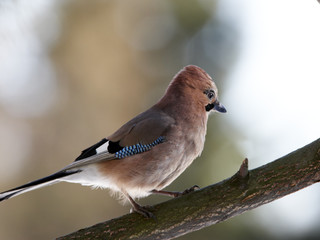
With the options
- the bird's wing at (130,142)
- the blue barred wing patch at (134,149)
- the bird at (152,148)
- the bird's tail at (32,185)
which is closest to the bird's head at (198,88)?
the bird at (152,148)

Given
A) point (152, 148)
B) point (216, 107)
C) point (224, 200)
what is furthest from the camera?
point (216, 107)

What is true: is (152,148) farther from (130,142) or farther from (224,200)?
(224,200)

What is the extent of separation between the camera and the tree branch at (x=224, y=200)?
3756 millimetres

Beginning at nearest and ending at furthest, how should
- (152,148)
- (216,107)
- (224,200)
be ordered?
(224,200)
(152,148)
(216,107)

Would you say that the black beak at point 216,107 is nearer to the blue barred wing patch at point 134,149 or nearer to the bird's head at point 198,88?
the bird's head at point 198,88

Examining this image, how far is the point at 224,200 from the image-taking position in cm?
389

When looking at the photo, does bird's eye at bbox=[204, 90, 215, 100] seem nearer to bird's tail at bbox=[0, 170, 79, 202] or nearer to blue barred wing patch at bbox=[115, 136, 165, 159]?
blue barred wing patch at bbox=[115, 136, 165, 159]

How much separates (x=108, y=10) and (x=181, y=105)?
542 centimetres

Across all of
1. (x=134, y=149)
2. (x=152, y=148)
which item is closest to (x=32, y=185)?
(x=134, y=149)

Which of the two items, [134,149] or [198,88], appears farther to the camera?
[198,88]

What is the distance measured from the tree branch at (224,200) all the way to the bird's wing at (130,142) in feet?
2.02

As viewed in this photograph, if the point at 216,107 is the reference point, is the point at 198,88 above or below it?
above

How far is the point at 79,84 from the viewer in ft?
29.8

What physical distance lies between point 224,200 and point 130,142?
1.10 m
